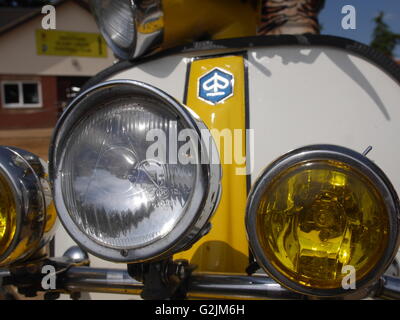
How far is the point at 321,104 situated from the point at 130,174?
0.70 m

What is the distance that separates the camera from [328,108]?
4.14 ft

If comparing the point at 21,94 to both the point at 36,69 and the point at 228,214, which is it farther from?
the point at 228,214

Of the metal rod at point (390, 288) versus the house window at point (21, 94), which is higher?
the house window at point (21, 94)

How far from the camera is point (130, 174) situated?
91 cm

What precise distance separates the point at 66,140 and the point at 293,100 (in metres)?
0.75

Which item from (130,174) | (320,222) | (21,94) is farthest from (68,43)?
(320,222)

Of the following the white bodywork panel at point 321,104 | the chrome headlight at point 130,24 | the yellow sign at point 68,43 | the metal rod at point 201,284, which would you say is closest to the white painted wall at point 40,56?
the yellow sign at point 68,43

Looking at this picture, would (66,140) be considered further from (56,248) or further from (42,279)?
(56,248)

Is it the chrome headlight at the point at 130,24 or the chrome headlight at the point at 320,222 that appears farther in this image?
the chrome headlight at the point at 130,24

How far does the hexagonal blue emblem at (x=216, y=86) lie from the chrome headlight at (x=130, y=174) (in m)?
0.49

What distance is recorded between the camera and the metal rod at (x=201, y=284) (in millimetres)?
917

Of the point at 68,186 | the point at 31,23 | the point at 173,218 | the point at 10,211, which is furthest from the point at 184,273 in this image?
the point at 31,23

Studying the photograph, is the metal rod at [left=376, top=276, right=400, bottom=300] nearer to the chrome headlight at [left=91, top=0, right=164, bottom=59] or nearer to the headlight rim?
the headlight rim

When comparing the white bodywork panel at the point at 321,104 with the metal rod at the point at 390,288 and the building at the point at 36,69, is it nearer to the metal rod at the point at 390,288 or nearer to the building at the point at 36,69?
the metal rod at the point at 390,288
